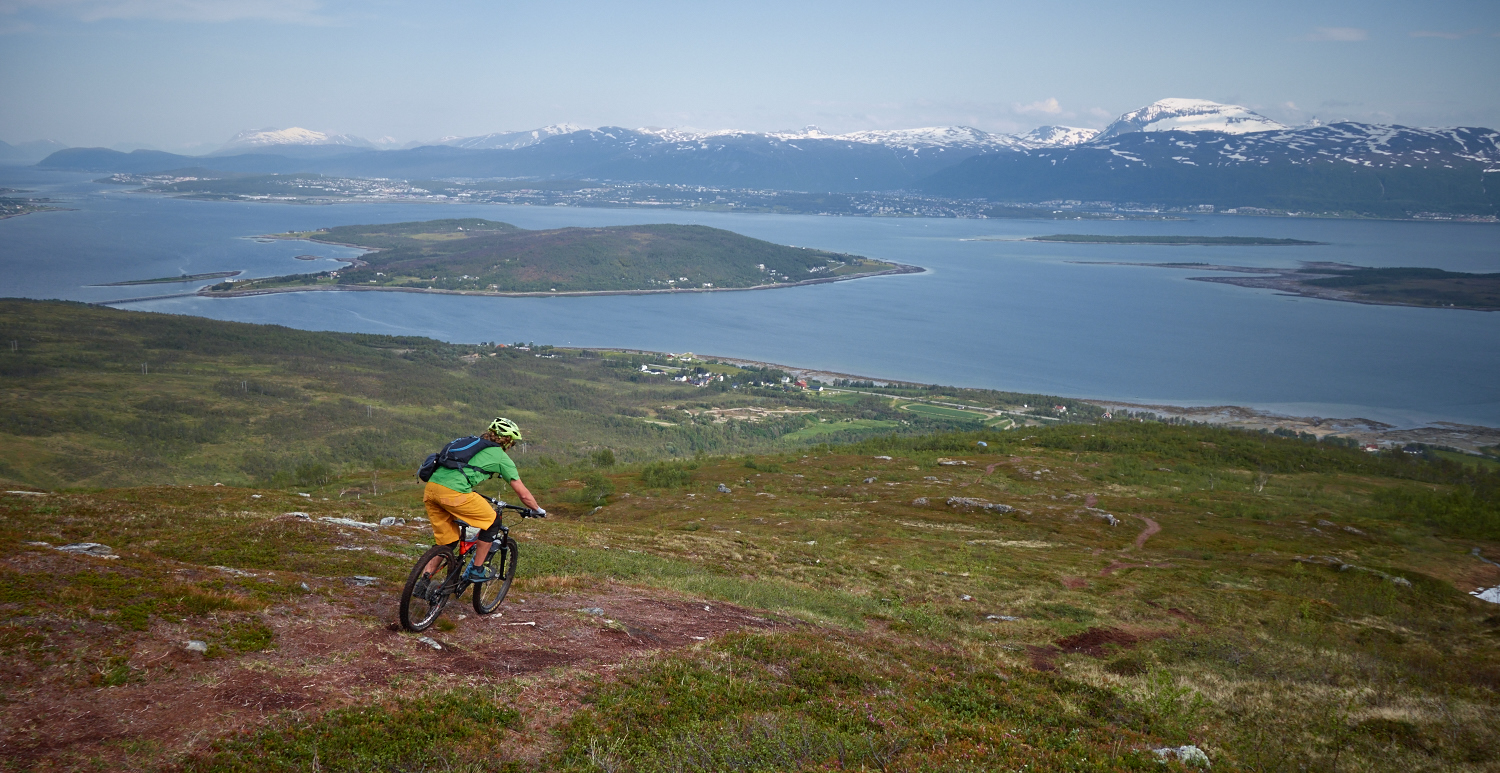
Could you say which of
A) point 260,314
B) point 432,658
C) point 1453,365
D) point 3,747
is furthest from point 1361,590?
point 260,314

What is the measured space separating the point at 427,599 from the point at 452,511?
1152mm

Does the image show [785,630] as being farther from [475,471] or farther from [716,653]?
[475,471]

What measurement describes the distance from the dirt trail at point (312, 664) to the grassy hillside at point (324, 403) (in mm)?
46050

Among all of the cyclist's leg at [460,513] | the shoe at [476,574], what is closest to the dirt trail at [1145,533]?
the shoe at [476,574]

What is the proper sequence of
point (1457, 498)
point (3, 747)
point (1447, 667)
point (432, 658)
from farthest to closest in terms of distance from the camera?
1. point (1457, 498)
2. point (1447, 667)
3. point (432, 658)
4. point (3, 747)

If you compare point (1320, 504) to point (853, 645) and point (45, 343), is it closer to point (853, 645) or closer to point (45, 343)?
point (853, 645)

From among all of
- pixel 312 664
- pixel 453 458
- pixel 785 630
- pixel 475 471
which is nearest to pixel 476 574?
pixel 475 471

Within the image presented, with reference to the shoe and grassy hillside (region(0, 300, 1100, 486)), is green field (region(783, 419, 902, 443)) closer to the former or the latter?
grassy hillside (region(0, 300, 1100, 486))

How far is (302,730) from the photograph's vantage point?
7043mm

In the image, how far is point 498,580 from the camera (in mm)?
11609

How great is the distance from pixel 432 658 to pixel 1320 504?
1913 inches

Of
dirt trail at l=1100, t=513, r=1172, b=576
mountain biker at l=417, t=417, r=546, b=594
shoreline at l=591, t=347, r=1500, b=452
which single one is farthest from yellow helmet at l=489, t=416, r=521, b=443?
shoreline at l=591, t=347, r=1500, b=452

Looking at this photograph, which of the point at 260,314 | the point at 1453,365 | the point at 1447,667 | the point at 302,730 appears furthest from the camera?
the point at 260,314

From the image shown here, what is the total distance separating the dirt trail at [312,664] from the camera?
21.1ft
